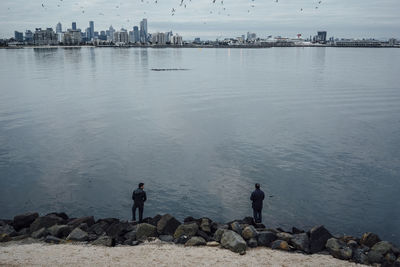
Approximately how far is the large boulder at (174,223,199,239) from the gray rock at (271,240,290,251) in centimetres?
380

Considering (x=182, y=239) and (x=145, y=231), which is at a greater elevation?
(x=145, y=231)

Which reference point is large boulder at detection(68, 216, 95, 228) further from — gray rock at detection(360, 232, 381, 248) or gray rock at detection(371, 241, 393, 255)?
gray rock at detection(371, 241, 393, 255)

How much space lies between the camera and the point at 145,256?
1484 cm

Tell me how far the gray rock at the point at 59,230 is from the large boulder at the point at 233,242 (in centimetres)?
789

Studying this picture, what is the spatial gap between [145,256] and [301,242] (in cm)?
723

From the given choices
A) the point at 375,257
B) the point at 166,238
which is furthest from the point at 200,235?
the point at 375,257

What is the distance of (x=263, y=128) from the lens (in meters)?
38.9

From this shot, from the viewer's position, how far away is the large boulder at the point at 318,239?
16062 millimetres

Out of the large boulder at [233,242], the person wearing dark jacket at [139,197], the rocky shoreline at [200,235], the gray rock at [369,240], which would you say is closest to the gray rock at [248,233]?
the rocky shoreline at [200,235]

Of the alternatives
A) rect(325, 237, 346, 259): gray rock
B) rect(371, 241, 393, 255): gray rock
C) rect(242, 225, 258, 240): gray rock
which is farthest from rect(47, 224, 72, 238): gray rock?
rect(371, 241, 393, 255): gray rock

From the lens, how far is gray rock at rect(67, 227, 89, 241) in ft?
54.6

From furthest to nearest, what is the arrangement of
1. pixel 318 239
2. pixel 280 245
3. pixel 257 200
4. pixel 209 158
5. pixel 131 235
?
pixel 209 158
pixel 257 200
pixel 131 235
pixel 318 239
pixel 280 245

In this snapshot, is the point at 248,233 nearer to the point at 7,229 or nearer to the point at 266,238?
the point at 266,238

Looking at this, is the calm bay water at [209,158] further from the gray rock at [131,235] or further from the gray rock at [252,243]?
the gray rock at [252,243]
